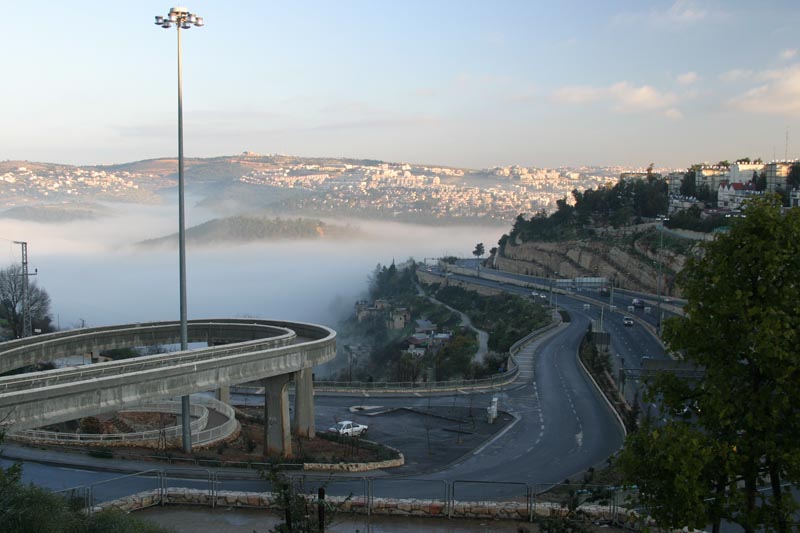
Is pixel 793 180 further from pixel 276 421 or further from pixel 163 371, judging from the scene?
pixel 163 371

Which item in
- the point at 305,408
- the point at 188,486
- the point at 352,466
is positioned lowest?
the point at 352,466

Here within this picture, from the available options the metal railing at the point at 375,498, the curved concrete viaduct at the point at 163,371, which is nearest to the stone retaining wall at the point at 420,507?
the metal railing at the point at 375,498

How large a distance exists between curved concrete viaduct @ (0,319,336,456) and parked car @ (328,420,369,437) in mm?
1910

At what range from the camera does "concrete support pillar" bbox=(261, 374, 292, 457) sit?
22.4 m

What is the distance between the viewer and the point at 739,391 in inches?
355

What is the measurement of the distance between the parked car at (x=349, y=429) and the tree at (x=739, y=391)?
1840cm

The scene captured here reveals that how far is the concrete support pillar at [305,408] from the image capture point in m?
24.7

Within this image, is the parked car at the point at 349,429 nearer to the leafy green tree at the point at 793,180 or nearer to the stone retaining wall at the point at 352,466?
the stone retaining wall at the point at 352,466

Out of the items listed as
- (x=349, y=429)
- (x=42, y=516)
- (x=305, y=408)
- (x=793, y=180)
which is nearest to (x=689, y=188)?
(x=793, y=180)

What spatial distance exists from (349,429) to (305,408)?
2.69 metres

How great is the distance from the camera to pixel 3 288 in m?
54.6

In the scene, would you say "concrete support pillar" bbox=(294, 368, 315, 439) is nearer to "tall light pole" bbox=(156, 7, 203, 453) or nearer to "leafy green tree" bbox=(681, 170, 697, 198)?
"tall light pole" bbox=(156, 7, 203, 453)

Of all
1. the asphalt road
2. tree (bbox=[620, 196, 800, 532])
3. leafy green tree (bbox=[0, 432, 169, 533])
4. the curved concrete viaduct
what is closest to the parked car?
the asphalt road

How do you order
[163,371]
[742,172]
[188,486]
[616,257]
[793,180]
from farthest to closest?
[742,172]
[616,257]
[793,180]
[163,371]
[188,486]
